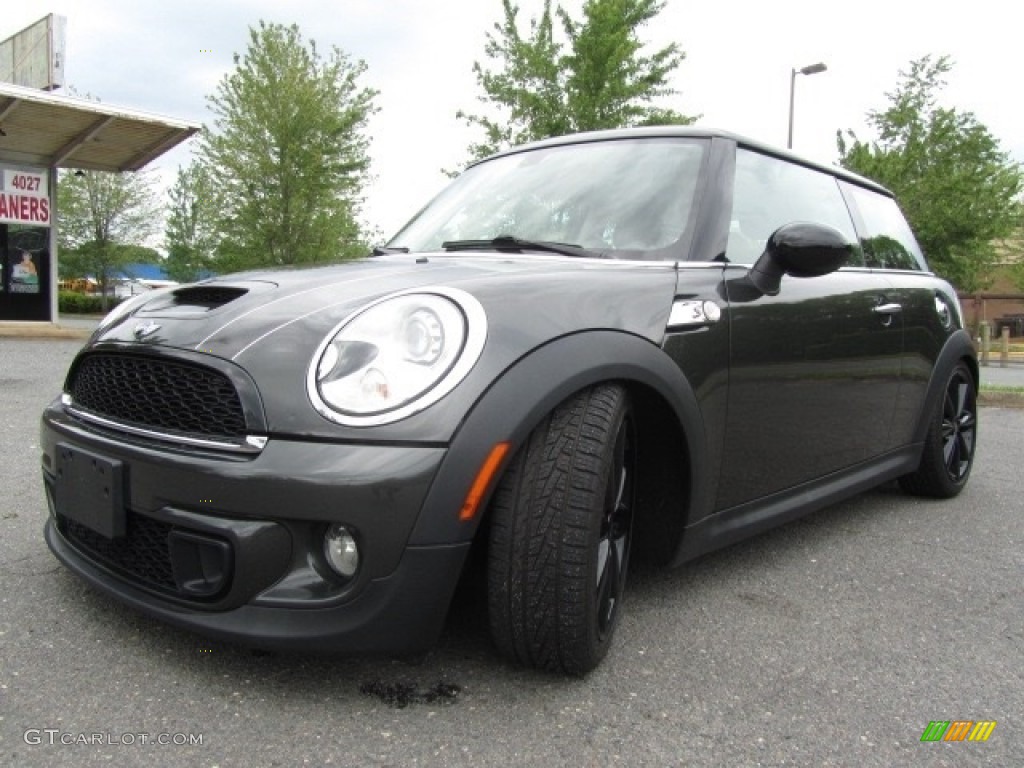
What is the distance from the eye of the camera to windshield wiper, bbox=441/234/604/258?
241cm

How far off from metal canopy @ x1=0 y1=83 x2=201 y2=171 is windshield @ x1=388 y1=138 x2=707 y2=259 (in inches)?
450

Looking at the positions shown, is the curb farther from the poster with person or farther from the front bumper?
the front bumper

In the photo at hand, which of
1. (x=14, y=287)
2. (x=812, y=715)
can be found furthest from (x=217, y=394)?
(x=14, y=287)

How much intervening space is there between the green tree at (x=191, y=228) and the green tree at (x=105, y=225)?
1.03 metres

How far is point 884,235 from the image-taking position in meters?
3.62

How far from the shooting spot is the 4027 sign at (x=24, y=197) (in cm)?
1337

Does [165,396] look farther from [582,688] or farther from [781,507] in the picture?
[781,507]

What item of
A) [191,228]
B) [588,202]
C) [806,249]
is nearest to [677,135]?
[588,202]

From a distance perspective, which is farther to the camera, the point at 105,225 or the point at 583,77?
the point at 105,225

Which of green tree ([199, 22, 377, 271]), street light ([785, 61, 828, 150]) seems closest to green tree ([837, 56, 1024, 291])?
street light ([785, 61, 828, 150])

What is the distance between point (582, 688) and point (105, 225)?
33.9 meters

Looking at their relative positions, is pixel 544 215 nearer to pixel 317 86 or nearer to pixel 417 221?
pixel 417 221

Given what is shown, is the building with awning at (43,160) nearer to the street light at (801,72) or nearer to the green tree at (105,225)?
the street light at (801,72)

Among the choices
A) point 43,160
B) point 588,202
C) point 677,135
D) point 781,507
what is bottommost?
point 781,507
